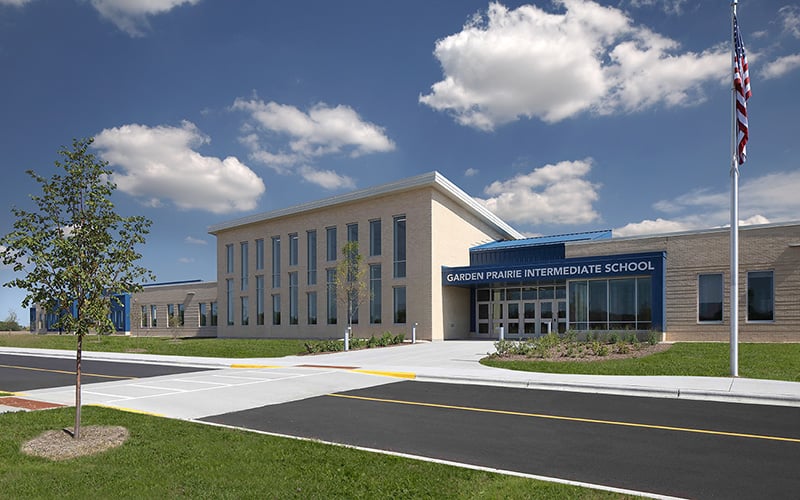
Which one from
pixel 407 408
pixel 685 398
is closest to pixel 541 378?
pixel 685 398

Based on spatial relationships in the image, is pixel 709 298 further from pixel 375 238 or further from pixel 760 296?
pixel 375 238

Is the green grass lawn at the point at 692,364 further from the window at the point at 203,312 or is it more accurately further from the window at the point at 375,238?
the window at the point at 203,312

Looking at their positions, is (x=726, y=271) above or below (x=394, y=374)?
above

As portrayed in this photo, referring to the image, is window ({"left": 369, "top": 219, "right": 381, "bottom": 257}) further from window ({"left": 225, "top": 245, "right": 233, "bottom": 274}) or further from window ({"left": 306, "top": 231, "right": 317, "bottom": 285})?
window ({"left": 225, "top": 245, "right": 233, "bottom": 274})

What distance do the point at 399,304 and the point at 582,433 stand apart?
25.1 m

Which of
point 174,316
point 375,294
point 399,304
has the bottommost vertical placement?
point 174,316

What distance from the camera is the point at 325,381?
50.8 feet

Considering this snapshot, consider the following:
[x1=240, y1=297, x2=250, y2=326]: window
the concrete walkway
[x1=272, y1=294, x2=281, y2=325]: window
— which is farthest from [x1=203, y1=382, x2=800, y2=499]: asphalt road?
[x1=240, y1=297, x2=250, y2=326]: window

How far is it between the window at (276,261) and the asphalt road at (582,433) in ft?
97.3

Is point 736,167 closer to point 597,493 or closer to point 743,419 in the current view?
point 743,419

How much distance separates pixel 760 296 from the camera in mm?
24703

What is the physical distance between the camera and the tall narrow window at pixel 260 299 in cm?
4291

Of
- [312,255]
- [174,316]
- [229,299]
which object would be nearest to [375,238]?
[312,255]

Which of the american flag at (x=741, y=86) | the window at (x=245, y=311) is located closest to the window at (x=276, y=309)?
the window at (x=245, y=311)
